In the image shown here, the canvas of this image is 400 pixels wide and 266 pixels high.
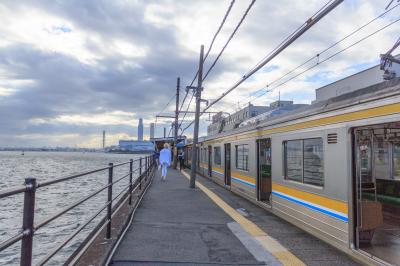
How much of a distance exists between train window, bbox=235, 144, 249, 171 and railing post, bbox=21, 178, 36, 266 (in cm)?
932

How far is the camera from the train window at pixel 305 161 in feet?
21.7

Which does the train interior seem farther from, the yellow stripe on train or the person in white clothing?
the person in white clothing

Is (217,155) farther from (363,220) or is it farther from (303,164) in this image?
(363,220)

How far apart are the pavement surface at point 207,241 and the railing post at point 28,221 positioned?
2293 millimetres

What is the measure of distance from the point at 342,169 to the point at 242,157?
6.76 metres

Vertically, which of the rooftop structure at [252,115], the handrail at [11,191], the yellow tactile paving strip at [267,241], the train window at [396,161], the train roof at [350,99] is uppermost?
the rooftop structure at [252,115]

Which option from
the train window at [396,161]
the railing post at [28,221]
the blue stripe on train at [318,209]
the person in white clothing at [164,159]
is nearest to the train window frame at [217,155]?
the person in white clothing at [164,159]

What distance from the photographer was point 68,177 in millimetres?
3652

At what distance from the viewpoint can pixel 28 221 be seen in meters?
2.66

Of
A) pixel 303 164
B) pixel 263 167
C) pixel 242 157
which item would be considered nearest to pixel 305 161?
pixel 303 164

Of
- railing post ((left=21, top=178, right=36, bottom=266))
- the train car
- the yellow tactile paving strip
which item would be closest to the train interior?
the train car

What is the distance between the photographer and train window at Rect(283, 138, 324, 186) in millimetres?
6625

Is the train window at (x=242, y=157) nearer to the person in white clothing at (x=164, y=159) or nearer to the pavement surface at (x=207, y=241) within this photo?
the pavement surface at (x=207, y=241)

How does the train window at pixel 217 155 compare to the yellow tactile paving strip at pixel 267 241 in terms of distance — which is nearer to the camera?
the yellow tactile paving strip at pixel 267 241
